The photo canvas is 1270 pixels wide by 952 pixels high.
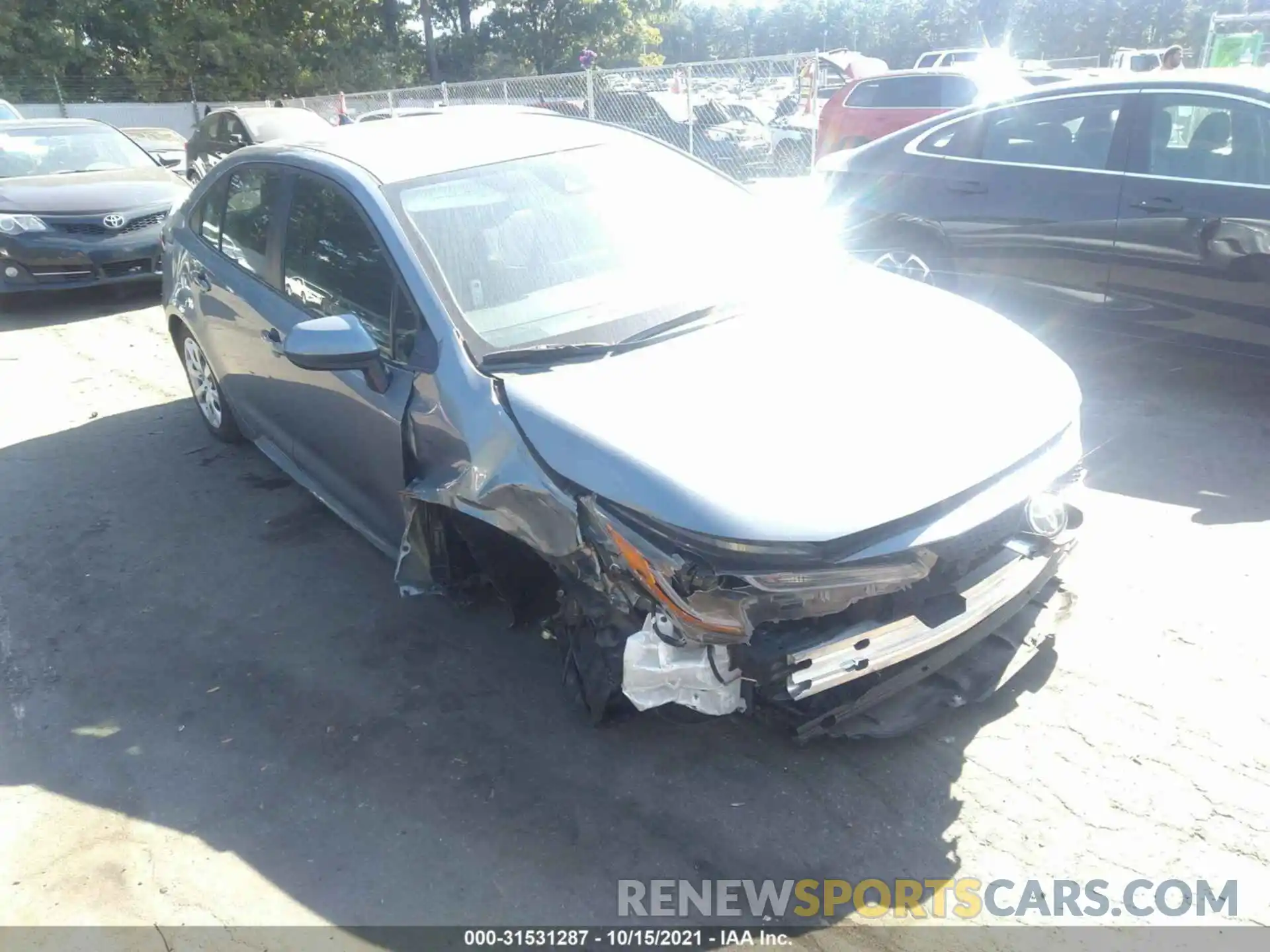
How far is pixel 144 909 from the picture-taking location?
2629mm

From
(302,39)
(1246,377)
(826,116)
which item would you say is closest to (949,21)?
(302,39)

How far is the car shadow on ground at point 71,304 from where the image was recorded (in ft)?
28.8

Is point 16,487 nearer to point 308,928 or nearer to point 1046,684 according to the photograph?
point 308,928

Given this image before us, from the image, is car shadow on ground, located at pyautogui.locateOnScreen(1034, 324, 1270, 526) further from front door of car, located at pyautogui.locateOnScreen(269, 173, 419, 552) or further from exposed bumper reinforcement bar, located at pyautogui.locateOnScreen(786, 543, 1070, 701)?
front door of car, located at pyautogui.locateOnScreen(269, 173, 419, 552)

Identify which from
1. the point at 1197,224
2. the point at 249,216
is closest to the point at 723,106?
the point at 1197,224

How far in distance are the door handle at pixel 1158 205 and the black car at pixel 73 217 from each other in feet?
26.4

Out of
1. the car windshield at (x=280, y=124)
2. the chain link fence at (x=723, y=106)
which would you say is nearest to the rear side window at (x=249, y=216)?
the car windshield at (x=280, y=124)

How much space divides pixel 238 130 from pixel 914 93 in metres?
9.66

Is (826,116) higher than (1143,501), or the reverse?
(826,116)

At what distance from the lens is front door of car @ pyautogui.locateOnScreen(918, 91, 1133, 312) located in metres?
5.36

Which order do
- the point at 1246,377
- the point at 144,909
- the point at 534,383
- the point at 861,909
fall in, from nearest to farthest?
the point at 861,909 < the point at 144,909 < the point at 534,383 < the point at 1246,377

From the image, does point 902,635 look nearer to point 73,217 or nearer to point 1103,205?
point 1103,205

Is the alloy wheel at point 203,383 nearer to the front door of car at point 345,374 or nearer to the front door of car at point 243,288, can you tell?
the front door of car at point 243,288

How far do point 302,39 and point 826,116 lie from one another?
27226 mm
